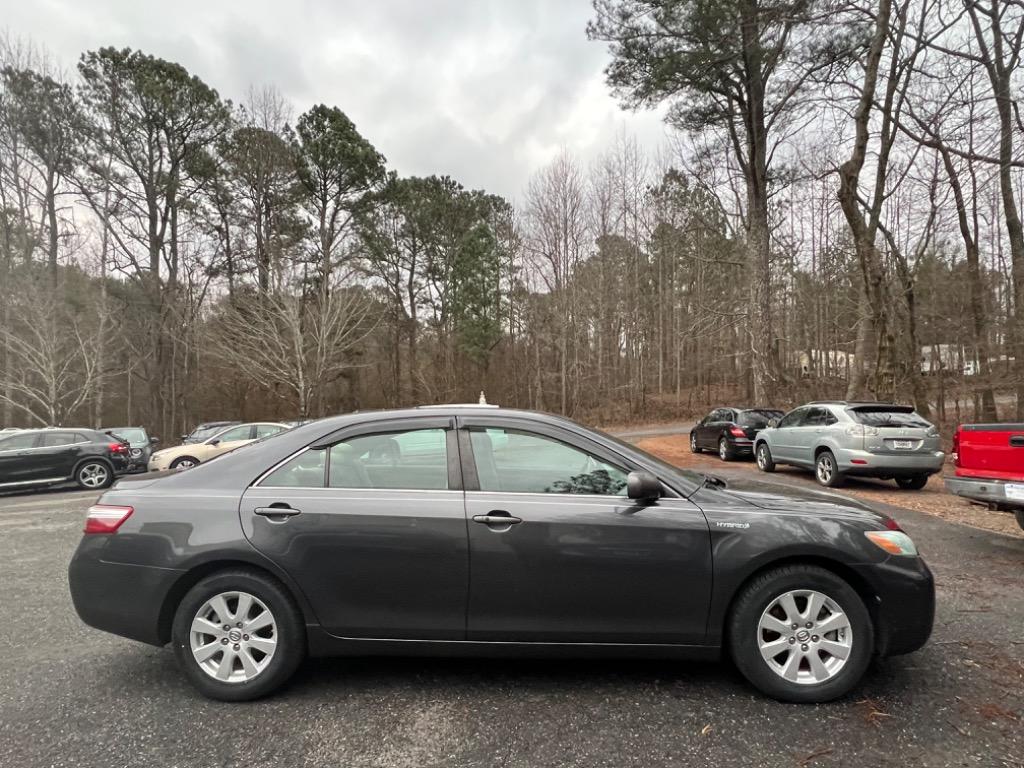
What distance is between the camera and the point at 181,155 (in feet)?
82.7

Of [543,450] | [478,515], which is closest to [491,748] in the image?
[478,515]

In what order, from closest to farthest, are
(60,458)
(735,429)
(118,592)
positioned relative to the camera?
(118,592), (60,458), (735,429)

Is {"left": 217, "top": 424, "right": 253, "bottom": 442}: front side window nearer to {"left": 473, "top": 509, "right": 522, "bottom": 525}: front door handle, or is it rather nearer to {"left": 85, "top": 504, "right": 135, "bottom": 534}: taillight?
{"left": 85, "top": 504, "right": 135, "bottom": 534}: taillight

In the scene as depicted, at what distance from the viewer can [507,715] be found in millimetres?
2570

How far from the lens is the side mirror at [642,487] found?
2.69m

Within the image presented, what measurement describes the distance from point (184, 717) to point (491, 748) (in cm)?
153

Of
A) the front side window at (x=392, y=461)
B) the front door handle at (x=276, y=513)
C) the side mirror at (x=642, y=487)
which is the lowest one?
the front door handle at (x=276, y=513)

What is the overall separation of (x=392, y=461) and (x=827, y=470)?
9311 millimetres

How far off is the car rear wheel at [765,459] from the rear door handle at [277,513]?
37.3 ft

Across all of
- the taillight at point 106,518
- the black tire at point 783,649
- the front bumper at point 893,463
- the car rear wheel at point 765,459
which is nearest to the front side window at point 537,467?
the black tire at point 783,649

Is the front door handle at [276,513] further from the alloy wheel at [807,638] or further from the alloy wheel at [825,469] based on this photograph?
the alloy wheel at [825,469]

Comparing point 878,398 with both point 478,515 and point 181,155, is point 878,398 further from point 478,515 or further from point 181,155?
point 181,155

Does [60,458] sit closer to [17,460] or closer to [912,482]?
[17,460]

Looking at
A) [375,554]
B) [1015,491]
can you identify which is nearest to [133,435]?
[375,554]
